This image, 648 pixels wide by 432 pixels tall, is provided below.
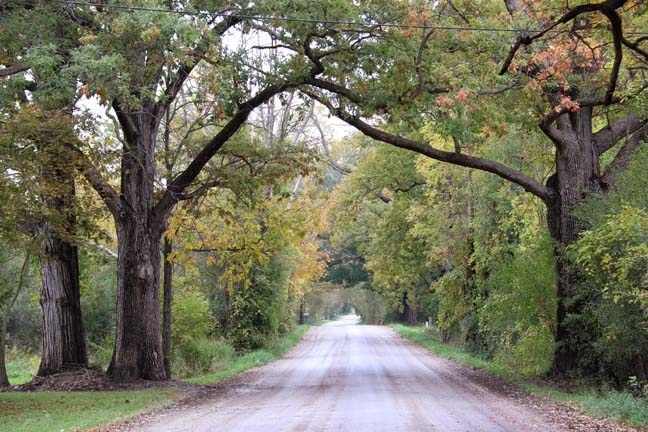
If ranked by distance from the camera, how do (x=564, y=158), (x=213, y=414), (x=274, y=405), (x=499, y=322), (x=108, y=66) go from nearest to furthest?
(x=108, y=66) < (x=213, y=414) < (x=274, y=405) < (x=564, y=158) < (x=499, y=322)

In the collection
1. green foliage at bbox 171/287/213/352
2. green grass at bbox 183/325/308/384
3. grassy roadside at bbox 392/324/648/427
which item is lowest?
green grass at bbox 183/325/308/384

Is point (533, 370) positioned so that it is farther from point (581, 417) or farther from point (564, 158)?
point (581, 417)

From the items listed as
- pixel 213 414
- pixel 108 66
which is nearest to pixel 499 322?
pixel 213 414

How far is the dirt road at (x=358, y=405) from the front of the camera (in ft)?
35.8

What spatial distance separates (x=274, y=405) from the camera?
46.0 feet

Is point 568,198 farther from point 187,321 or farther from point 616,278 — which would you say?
point 187,321

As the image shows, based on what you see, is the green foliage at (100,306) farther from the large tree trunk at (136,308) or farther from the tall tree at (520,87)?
the tall tree at (520,87)

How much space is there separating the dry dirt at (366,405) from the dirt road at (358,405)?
0.02 m

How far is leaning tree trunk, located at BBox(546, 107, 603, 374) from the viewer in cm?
1670

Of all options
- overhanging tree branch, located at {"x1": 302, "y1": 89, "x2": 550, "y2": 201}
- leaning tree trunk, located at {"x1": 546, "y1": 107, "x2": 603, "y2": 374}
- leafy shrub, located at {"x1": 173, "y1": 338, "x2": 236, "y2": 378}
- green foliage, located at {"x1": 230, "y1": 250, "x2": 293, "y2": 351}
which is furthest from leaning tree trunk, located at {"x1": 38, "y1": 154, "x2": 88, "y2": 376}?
green foliage, located at {"x1": 230, "y1": 250, "x2": 293, "y2": 351}

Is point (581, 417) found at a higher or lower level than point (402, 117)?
lower

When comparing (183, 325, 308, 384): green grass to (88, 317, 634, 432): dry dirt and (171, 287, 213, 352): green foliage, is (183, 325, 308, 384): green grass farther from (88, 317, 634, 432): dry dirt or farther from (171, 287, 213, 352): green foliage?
(171, 287, 213, 352): green foliage

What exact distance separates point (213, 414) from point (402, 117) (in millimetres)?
7568

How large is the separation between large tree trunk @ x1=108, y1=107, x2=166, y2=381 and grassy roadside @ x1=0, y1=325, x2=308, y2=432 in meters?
1.66
